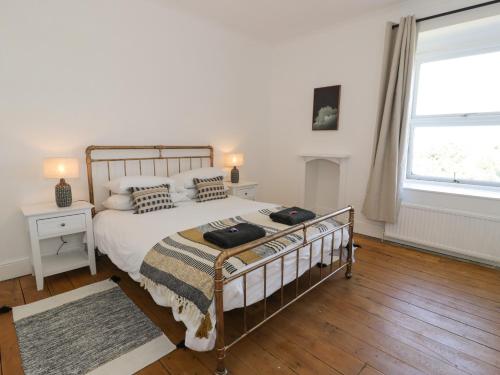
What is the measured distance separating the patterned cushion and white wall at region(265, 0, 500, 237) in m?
1.63

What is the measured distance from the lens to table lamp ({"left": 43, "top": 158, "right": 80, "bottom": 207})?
2.47 meters

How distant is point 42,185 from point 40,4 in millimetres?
1639

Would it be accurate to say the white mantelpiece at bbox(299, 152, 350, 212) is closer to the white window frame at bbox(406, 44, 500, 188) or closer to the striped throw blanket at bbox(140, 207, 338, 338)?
the white window frame at bbox(406, 44, 500, 188)

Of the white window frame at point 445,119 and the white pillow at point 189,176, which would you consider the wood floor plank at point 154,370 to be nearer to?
the white pillow at point 189,176

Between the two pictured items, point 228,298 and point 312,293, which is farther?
point 312,293

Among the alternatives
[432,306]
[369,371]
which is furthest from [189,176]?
[432,306]

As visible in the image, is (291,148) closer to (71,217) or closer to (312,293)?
(312,293)

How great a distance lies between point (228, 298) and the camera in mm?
1583

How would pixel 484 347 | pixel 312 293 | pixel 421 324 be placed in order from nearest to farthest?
pixel 484 347 → pixel 421 324 → pixel 312 293

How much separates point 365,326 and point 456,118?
109 inches

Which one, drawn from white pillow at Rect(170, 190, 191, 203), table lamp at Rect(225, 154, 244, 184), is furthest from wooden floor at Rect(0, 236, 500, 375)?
table lamp at Rect(225, 154, 244, 184)

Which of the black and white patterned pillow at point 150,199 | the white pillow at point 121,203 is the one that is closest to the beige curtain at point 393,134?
the black and white patterned pillow at point 150,199

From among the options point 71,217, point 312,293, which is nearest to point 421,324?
point 312,293

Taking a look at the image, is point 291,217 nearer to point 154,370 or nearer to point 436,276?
point 154,370
